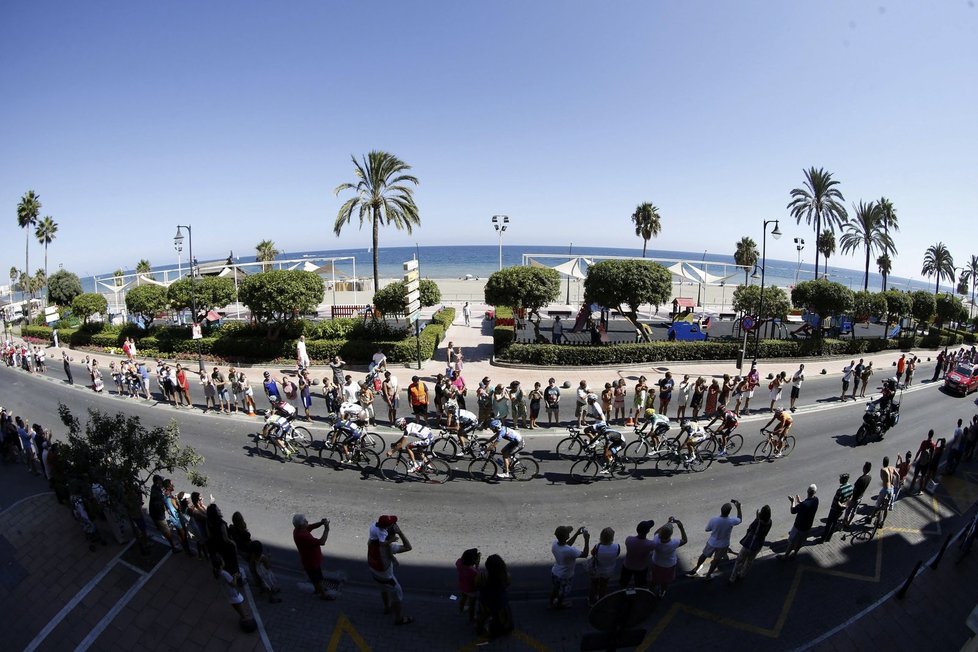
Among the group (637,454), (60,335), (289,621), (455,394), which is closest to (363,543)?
(289,621)

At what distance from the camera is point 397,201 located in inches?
1162

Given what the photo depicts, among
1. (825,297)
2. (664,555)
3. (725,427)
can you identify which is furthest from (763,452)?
(825,297)

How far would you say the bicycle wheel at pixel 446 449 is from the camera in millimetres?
12062

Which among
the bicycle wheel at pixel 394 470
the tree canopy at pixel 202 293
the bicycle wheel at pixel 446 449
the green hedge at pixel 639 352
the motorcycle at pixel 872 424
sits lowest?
the bicycle wheel at pixel 394 470

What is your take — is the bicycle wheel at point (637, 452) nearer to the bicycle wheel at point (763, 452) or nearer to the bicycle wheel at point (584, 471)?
the bicycle wheel at point (584, 471)

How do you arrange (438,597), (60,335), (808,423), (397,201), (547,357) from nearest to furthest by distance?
(438,597)
(808,423)
(547,357)
(397,201)
(60,335)

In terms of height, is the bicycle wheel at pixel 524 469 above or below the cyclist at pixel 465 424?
below

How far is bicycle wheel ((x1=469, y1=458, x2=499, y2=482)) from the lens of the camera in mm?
11133

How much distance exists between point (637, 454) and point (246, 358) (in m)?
20.9

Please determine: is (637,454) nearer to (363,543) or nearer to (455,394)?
(455,394)

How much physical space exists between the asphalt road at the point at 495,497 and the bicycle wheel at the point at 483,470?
34cm

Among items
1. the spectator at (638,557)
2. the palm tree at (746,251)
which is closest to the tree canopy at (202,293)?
the spectator at (638,557)

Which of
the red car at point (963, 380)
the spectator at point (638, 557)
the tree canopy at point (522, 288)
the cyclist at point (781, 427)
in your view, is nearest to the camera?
the spectator at point (638, 557)

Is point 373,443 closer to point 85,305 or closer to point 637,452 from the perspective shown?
point 637,452
